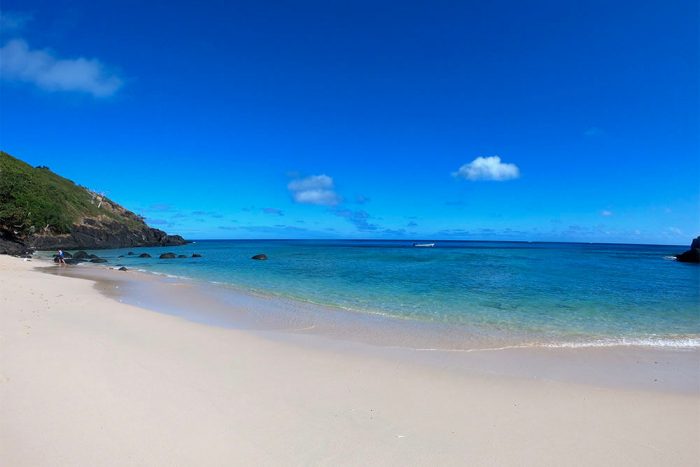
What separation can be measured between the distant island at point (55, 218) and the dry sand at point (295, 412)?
150 ft

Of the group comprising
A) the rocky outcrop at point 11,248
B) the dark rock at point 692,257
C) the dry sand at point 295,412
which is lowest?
the dry sand at point 295,412

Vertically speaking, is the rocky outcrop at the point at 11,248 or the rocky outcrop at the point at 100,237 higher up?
the rocky outcrop at the point at 100,237

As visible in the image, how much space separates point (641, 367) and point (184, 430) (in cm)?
963

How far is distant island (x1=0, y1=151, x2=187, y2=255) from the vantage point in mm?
43625

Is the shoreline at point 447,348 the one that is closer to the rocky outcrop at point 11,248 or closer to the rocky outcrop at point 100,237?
the rocky outcrop at point 11,248

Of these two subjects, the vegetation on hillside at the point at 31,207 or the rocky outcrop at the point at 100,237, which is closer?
the vegetation on hillside at the point at 31,207

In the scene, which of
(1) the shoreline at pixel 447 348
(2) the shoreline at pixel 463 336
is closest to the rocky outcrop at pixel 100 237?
(1) the shoreline at pixel 447 348

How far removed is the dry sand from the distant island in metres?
45.6

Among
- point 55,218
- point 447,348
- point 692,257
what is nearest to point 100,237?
point 55,218

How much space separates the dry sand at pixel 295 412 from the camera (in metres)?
4.08

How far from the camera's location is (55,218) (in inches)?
2281

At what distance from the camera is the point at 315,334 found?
10.5m

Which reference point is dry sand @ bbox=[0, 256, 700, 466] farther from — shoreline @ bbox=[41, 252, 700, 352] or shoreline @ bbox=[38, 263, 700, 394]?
shoreline @ bbox=[41, 252, 700, 352]

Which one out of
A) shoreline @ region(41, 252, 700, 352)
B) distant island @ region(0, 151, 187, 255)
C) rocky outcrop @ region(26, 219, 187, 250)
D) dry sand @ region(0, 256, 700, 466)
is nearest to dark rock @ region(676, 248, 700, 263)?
shoreline @ region(41, 252, 700, 352)
